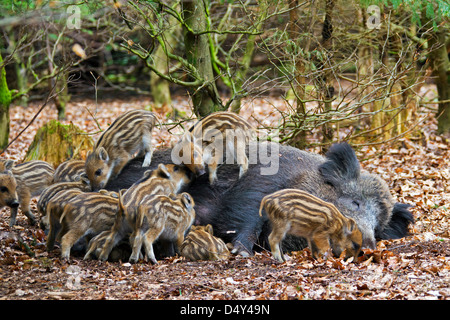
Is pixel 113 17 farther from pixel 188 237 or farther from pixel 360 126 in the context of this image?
pixel 188 237

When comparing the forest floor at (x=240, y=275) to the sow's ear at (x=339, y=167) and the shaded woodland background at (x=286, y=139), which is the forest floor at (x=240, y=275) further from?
the sow's ear at (x=339, y=167)

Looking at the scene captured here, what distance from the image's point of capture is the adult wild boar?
6.66m

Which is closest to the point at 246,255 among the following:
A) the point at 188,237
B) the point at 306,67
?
the point at 188,237

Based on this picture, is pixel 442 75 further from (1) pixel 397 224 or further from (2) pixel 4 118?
(2) pixel 4 118

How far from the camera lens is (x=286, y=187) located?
22.5 feet

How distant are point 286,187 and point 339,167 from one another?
78 centimetres

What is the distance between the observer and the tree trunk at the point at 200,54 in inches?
311

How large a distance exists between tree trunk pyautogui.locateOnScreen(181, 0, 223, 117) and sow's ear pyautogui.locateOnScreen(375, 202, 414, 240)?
2833 millimetres

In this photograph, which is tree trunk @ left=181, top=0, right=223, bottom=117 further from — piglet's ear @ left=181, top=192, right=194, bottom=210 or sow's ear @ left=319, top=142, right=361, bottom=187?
piglet's ear @ left=181, top=192, right=194, bottom=210

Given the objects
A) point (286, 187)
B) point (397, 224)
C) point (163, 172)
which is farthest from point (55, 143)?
point (397, 224)

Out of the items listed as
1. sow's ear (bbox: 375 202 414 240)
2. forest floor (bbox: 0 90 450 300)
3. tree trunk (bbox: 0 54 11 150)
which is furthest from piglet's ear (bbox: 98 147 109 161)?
tree trunk (bbox: 0 54 11 150)

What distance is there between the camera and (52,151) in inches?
384

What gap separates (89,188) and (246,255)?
6.86 feet

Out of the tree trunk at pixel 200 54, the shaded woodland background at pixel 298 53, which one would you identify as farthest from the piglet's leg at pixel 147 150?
the tree trunk at pixel 200 54
